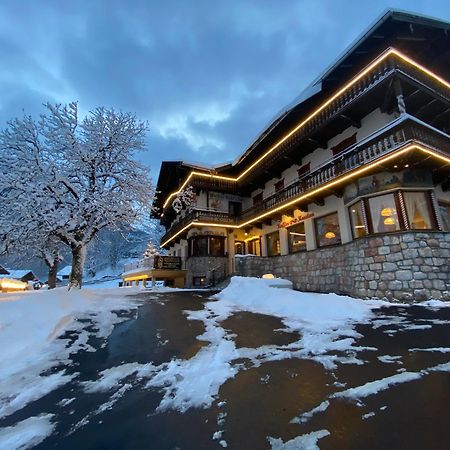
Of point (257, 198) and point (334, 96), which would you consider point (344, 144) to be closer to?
point (334, 96)

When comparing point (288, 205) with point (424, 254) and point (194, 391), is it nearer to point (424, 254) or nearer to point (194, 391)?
point (424, 254)

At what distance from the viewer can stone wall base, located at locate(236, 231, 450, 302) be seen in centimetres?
937

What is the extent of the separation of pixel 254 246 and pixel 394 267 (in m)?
12.7

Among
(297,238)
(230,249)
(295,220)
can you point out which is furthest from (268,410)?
(230,249)

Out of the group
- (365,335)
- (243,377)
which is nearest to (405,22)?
(365,335)

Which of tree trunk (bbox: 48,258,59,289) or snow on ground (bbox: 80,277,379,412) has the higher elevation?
tree trunk (bbox: 48,258,59,289)

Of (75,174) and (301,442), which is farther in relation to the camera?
(75,174)

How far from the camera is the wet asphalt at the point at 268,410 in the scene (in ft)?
6.69

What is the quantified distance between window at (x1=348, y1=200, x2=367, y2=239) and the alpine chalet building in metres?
0.06

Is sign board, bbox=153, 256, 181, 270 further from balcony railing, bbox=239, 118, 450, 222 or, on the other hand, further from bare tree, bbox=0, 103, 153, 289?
balcony railing, bbox=239, 118, 450, 222

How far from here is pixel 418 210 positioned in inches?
420

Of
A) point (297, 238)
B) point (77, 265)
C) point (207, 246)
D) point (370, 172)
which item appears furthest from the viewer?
point (207, 246)

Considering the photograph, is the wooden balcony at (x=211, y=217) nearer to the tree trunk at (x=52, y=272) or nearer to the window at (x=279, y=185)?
the window at (x=279, y=185)

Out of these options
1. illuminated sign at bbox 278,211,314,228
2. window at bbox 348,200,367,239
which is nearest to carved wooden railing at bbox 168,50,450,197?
illuminated sign at bbox 278,211,314,228
